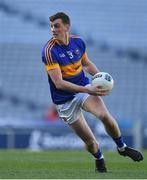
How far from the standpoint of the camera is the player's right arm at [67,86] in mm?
7992

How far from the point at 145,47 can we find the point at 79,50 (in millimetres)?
16426

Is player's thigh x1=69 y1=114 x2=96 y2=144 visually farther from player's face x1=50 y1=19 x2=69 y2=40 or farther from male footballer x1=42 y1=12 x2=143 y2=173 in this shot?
player's face x1=50 y1=19 x2=69 y2=40

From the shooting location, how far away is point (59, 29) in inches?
329

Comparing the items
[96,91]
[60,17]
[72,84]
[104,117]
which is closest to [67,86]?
[72,84]

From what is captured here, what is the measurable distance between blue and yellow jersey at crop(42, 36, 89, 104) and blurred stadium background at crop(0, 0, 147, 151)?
12669mm

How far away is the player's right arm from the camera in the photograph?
26.2 feet

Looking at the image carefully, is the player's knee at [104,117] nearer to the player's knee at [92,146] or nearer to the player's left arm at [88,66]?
the player's knee at [92,146]

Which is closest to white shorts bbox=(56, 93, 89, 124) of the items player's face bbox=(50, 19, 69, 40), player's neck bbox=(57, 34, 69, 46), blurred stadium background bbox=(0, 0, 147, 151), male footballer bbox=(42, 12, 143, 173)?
male footballer bbox=(42, 12, 143, 173)

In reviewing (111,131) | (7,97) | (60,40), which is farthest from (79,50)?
(7,97)

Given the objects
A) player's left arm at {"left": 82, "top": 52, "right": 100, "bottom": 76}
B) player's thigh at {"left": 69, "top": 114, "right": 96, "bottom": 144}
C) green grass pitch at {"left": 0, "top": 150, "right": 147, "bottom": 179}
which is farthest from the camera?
player's left arm at {"left": 82, "top": 52, "right": 100, "bottom": 76}

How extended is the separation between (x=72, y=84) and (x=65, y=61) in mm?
373

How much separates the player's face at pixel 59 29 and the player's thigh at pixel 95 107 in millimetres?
836

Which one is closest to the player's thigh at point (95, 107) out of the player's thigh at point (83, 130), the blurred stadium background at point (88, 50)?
the player's thigh at point (83, 130)

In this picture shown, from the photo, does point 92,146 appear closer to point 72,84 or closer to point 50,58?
point 72,84
